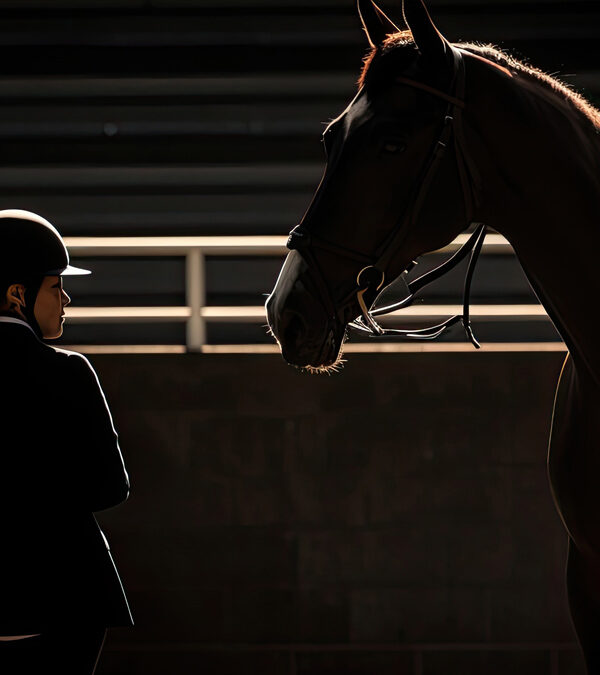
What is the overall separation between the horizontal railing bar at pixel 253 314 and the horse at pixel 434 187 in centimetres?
216

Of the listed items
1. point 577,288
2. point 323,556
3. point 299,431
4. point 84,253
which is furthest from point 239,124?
point 577,288

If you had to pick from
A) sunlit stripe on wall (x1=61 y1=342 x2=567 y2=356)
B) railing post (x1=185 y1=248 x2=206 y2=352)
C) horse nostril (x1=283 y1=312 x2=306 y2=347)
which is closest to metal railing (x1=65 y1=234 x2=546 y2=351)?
railing post (x1=185 y1=248 x2=206 y2=352)

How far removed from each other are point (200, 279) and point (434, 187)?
2.32 m

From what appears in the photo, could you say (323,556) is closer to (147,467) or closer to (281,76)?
(147,467)

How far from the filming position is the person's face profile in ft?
7.98

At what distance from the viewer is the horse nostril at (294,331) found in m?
2.51

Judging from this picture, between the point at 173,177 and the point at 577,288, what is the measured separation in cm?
365

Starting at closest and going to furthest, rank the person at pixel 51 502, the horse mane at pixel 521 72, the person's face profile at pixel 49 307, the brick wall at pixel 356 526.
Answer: the person at pixel 51 502
the person's face profile at pixel 49 307
the horse mane at pixel 521 72
the brick wall at pixel 356 526

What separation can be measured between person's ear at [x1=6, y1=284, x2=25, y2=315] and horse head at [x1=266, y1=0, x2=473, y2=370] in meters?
0.52

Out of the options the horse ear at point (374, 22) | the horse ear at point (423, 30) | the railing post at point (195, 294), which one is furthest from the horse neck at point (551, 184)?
the railing post at point (195, 294)

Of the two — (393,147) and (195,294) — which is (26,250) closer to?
(393,147)

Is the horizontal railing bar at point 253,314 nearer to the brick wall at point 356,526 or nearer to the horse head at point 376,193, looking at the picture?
the brick wall at point 356,526

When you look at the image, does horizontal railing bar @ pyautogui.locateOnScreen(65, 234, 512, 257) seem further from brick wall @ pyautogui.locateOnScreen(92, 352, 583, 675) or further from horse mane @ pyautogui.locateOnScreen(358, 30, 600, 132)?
horse mane @ pyautogui.locateOnScreen(358, 30, 600, 132)

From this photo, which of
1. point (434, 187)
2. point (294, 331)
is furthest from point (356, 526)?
point (434, 187)
